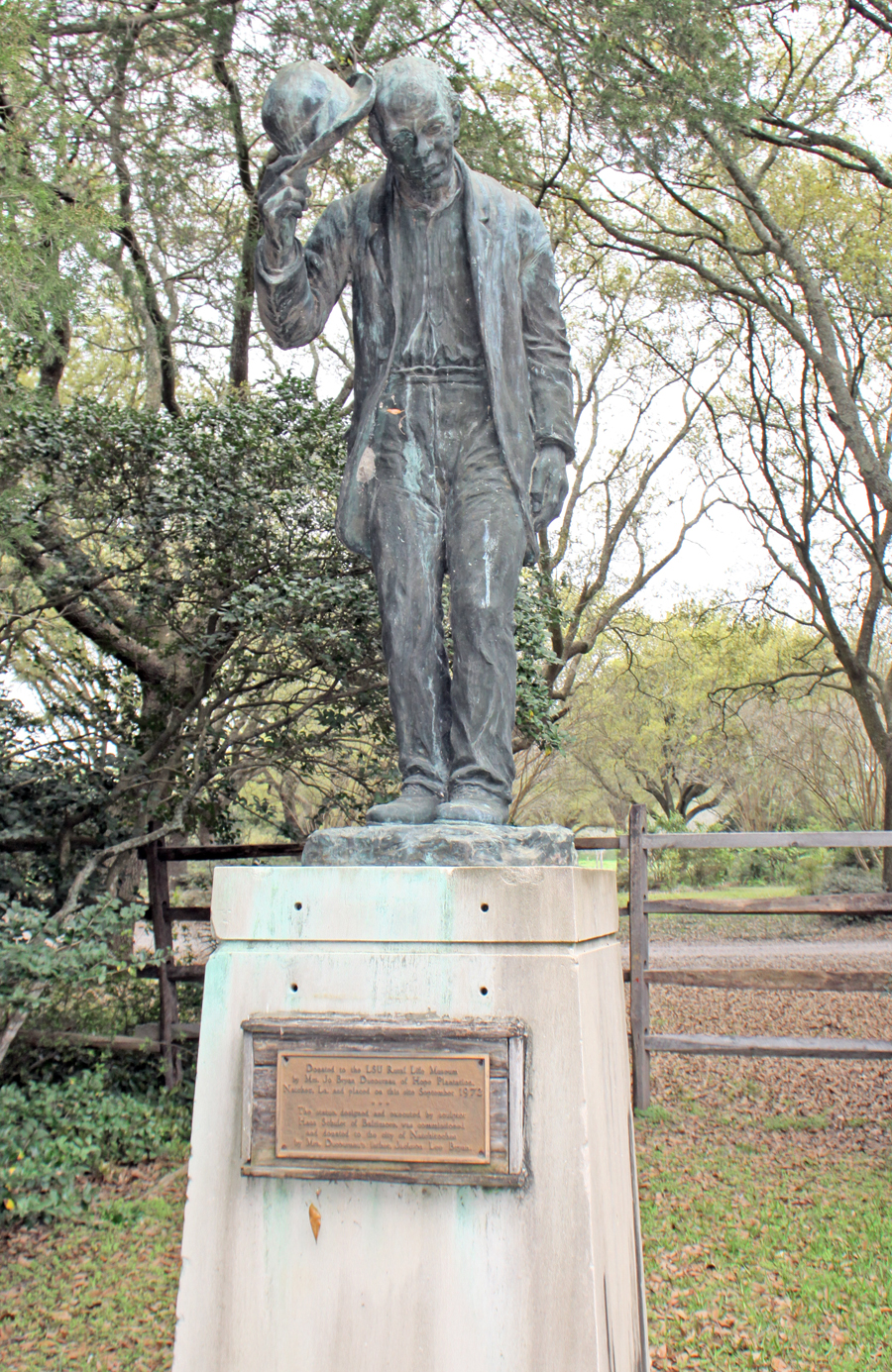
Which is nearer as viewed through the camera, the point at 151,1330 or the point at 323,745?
the point at 151,1330

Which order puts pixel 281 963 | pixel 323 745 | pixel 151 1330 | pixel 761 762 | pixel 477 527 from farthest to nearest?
pixel 761 762, pixel 323 745, pixel 151 1330, pixel 477 527, pixel 281 963

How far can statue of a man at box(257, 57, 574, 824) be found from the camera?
2791mm

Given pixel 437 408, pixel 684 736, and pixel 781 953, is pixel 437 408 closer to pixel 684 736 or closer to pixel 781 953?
pixel 781 953

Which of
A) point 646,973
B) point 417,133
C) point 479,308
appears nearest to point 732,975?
point 646,973

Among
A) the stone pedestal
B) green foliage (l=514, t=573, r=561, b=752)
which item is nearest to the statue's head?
the stone pedestal

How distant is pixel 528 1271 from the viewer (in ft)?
6.70

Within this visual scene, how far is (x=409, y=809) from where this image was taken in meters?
2.72

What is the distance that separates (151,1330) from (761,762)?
21.0 m

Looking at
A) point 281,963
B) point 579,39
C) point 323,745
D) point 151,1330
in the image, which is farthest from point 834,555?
point 281,963

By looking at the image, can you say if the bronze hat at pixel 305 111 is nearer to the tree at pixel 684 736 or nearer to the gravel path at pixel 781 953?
the gravel path at pixel 781 953

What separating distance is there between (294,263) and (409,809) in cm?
150

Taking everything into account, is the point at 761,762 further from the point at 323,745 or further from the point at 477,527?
the point at 477,527

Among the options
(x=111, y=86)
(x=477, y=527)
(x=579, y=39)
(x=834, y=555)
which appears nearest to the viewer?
(x=477, y=527)

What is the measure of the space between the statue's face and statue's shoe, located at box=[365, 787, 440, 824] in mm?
1615
